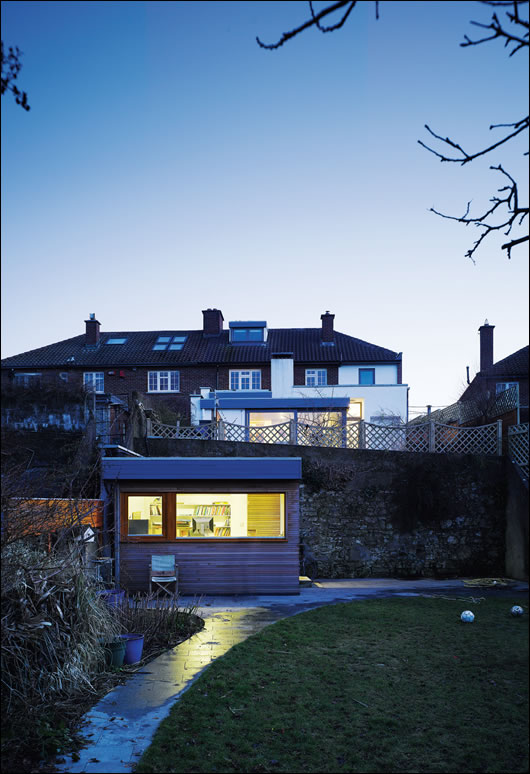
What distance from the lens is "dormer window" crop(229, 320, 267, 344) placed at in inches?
1270

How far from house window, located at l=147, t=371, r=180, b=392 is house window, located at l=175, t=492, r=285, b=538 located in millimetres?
18848

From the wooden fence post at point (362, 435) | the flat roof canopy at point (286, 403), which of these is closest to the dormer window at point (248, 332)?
the flat roof canopy at point (286, 403)

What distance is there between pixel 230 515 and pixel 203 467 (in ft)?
3.80

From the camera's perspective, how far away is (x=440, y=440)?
17.1 metres

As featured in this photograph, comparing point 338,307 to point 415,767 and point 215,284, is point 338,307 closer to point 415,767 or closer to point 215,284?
point 215,284

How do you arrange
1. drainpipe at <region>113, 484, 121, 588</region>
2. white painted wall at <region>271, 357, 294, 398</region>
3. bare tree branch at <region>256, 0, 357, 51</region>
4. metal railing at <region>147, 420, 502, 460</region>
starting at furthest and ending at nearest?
white painted wall at <region>271, 357, 294, 398</region>
metal railing at <region>147, 420, 502, 460</region>
drainpipe at <region>113, 484, 121, 588</region>
bare tree branch at <region>256, 0, 357, 51</region>

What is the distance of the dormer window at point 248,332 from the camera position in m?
32.2

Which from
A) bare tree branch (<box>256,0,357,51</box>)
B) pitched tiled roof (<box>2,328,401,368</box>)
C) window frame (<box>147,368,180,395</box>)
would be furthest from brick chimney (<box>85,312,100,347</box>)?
bare tree branch (<box>256,0,357,51</box>)

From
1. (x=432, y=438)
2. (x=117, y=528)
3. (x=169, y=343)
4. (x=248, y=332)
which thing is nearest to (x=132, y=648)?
(x=117, y=528)

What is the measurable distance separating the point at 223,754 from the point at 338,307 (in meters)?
29.6

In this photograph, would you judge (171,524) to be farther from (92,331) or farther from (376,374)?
(92,331)

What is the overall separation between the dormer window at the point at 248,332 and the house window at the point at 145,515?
67.2 ft

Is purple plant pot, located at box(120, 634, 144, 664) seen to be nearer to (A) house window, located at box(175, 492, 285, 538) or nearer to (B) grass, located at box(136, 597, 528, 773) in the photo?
(B) grass, located at box(136, 597, 528, 773)

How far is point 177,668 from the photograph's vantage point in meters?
6.73
